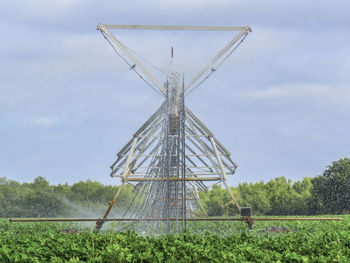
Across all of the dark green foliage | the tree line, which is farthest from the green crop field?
the dark green foliage

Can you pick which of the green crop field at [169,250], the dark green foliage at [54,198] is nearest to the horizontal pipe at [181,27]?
the green crop field at [169,250]

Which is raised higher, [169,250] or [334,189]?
[334,189]

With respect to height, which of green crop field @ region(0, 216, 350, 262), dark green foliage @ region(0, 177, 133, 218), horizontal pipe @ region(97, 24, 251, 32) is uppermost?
horizontal pipe @ region(97, 24, 251, 32)

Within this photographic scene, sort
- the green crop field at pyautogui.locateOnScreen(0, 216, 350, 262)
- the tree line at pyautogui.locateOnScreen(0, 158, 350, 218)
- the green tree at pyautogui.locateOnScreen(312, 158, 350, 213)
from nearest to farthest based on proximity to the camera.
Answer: the green crop field at pyautogui.locateOnScreen(0, 216, 350, 262)
the green tree at pyautogui.locateOnScreen(312, 158, 350, 213)
the tree line at pyautogui.locateOnScreen(0, 158, 350, 218)

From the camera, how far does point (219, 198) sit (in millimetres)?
44125

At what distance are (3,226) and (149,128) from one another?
664 cm

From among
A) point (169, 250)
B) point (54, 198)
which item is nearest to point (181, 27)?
point (169, 250)

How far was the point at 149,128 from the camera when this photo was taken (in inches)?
664

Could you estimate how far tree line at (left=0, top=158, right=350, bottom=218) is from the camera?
117ft

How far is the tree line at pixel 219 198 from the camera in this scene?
1410 inches

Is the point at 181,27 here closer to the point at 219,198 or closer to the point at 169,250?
the point at 169,250

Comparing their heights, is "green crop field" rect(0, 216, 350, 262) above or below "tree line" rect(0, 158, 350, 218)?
below

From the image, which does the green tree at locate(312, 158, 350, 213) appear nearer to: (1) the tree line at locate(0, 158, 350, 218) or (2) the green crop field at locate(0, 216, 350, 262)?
(1) the tree line at locate(0, 158, 350, 218)

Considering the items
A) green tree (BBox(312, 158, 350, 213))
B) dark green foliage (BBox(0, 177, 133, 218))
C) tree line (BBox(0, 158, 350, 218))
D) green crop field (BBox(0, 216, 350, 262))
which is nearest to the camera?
green crop field (BBox(0, 216, 350, 262))
